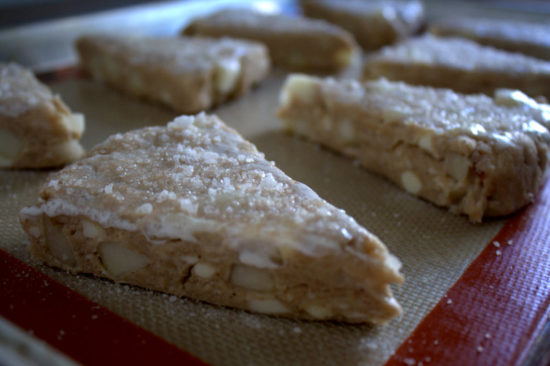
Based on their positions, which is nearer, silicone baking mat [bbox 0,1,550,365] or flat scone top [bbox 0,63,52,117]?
silicone baking mat [bbox 0,1,550,365]

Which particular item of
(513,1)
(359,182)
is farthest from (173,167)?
(513,1)

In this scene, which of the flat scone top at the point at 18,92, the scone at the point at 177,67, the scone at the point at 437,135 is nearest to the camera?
the scone at the point at 437,135

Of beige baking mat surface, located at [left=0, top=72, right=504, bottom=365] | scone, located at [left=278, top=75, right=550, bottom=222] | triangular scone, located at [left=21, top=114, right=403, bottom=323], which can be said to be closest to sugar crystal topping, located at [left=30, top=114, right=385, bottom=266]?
triangular scone, located at [left=21, top=114, right=403, bottom=323]

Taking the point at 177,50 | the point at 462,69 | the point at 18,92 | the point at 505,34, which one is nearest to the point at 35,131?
the point at 18,92

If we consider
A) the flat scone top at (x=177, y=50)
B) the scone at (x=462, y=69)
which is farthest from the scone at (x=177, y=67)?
the scone at (x=462, y=69)

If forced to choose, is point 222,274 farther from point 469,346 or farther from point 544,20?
point 544,20

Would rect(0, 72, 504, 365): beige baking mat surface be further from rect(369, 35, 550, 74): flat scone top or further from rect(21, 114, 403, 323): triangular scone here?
rect(369, 35, 550, 74): flat scone top

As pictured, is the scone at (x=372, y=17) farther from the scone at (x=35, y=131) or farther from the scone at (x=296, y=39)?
the scone at (x=35, y=131)
